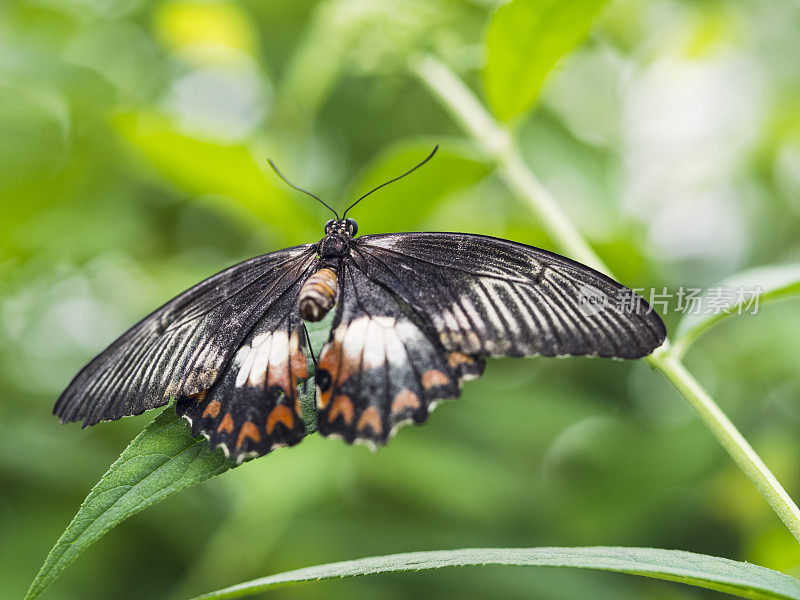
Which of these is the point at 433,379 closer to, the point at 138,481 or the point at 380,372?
the point at 380,372

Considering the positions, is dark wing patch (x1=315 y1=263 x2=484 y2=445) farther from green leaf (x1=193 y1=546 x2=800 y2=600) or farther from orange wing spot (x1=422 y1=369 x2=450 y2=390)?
green leaf (x1=193 y1=546 x2=800 y2=600)

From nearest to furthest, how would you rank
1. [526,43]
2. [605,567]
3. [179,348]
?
[605,567], [179,348], [526,43]

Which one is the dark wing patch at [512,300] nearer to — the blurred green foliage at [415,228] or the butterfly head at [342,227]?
the butterfly head at [342,227]

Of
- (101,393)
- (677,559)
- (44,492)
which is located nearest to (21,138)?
(44,492)

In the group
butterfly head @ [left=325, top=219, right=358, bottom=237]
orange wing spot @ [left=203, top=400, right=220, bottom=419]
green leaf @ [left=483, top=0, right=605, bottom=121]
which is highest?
green leaf @ [left=483, top=0, right=605, bottom=121]

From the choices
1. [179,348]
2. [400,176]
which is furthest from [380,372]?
[400,176]

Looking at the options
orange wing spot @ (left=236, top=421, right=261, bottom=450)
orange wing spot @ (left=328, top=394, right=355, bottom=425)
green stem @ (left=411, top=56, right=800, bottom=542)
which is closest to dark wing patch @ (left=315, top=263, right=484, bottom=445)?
orange wing spot @ (left=328, top=394, right=355, bottom=425)
